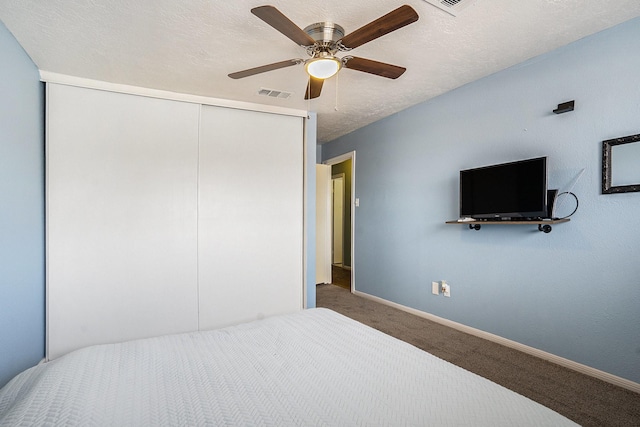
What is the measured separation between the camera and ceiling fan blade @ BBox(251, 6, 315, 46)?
5.01 feet

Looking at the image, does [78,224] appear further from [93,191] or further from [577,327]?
[577,327]

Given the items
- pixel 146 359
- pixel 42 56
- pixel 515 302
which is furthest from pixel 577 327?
pixel 42 56

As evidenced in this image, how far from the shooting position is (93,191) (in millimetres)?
2834

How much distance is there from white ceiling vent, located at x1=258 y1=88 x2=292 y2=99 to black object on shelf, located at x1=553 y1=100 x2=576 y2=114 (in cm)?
231

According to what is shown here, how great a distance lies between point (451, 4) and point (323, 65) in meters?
0.81

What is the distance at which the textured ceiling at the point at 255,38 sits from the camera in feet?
6.29

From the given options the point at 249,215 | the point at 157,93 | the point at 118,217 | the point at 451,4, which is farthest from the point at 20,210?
the point at 451,4

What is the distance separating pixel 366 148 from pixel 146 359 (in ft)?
12.4

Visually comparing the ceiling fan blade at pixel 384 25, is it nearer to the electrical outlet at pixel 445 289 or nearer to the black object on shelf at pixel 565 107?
the black object on shelf at pixel 565 107

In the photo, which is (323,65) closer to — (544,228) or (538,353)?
(544,228)

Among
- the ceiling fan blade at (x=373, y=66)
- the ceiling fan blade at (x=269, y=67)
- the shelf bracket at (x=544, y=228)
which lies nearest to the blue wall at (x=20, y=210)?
the ceiling fan blade at (x=269, y=67)

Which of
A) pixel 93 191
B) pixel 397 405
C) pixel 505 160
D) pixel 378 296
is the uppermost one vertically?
pixel 505 160

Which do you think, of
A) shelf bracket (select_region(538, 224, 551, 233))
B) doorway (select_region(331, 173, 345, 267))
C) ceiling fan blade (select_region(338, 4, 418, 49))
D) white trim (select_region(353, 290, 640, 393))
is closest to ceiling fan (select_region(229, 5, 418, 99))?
ceiling fan blade (select_region(338, 4, 418, 49))

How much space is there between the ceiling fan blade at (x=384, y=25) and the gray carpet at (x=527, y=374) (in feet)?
7.73
